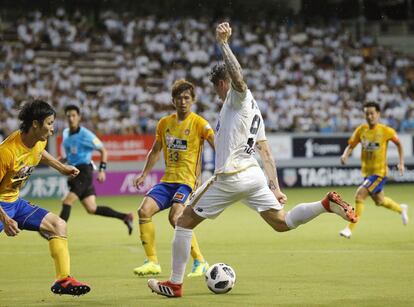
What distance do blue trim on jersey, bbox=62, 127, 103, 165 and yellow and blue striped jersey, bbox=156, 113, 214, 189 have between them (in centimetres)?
403

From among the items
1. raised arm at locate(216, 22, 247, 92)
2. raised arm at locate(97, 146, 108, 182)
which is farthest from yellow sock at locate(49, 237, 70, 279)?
raised arm at locate(97, 146, 108, 182)

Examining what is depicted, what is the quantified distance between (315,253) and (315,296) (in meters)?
3.72

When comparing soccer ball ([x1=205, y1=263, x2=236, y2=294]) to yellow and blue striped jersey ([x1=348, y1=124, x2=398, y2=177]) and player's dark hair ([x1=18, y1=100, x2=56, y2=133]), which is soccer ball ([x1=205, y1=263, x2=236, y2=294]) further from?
yellow and blue striped jersey ([x1=348, y1=124, x2=398, y2=177])

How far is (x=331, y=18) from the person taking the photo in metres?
38.4

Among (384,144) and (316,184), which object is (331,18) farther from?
(384,144)

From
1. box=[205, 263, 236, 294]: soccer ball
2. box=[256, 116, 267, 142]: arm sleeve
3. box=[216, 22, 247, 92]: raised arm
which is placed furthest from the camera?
box=[205, 263, 236, 294]: soccer ball

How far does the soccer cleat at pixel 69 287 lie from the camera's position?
27.1ft

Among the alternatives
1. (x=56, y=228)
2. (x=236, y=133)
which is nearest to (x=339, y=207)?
(x=236, y=133)

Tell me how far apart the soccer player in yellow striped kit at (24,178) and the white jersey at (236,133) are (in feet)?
5.24

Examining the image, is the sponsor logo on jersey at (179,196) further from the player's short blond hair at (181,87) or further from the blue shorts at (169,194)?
the player's short blond hair at (181,87)

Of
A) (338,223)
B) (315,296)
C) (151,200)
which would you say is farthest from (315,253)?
(338,223)

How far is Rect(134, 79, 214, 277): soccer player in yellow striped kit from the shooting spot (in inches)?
411

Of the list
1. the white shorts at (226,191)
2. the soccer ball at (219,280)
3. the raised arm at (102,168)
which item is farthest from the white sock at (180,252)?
the raised arm at (102,168)

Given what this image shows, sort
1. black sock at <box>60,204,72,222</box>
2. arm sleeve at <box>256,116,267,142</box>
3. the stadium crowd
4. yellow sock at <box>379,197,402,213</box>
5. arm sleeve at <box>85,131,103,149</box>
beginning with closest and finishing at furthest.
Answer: arm sleeve at <box>256,116,267,142</box>
black sock at <box>60,204,72,222</box>
arm sleeve at <box>85,131,103,149</box>
yellow sock at <box>379,197,402,213</box>
the stadium crowd
